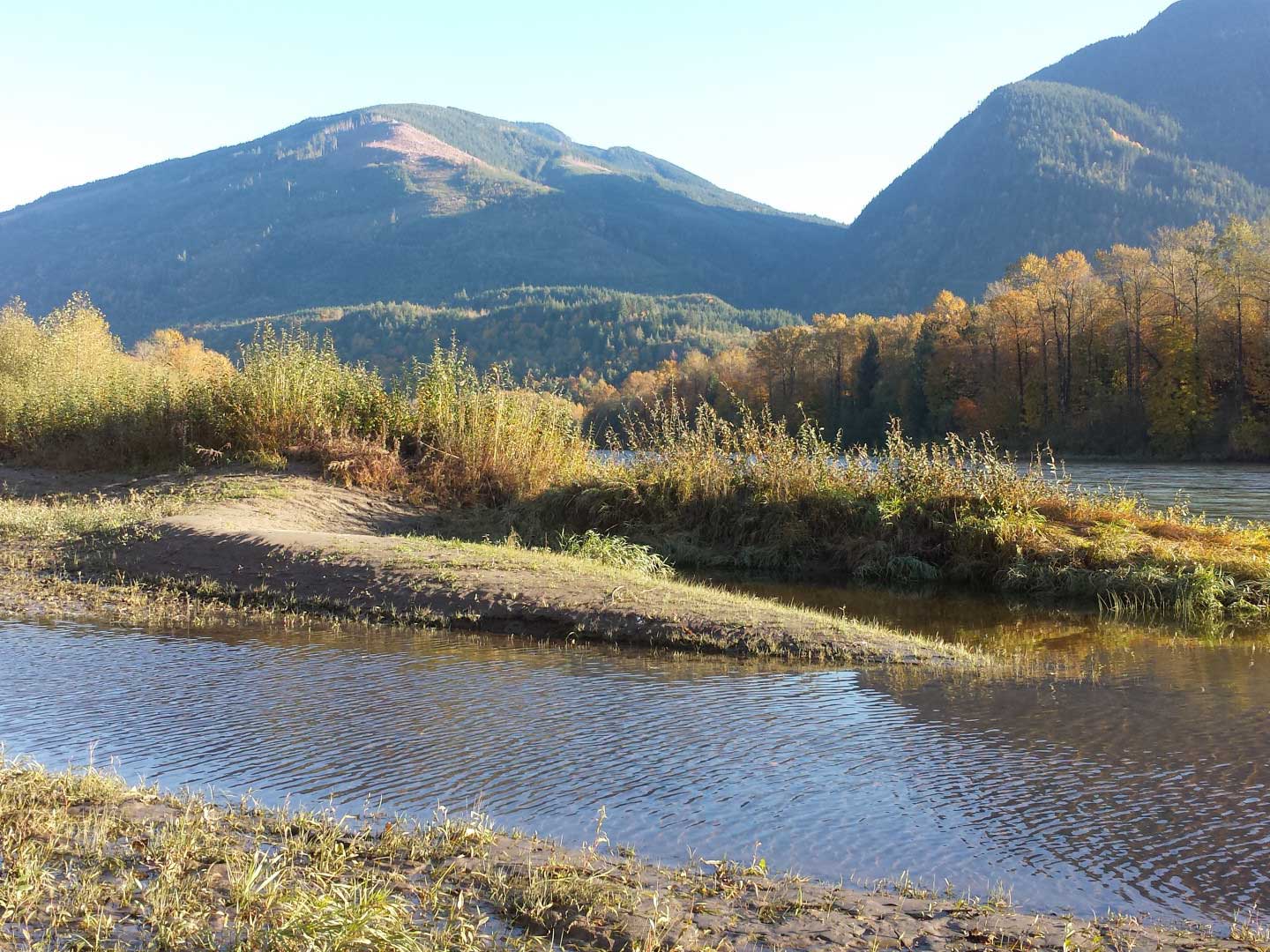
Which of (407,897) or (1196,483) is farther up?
(407,897)

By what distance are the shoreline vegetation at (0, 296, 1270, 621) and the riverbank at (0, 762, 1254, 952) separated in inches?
325

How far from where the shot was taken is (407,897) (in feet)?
13.0

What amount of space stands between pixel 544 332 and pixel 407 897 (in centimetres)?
14983

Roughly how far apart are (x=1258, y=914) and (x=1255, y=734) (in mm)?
3136

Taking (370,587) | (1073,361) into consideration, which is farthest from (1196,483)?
(370,587)

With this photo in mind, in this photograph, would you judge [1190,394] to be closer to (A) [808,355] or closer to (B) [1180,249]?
(B) [1180,249]

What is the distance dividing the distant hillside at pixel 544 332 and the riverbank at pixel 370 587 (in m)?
109

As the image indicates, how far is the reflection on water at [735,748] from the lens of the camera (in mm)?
5051

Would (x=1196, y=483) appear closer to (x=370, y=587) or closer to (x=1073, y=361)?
(x=1073, y=361)

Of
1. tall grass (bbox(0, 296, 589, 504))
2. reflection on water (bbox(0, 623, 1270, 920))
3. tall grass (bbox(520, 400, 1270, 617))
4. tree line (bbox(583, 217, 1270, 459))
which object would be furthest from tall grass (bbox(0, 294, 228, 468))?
tree line (bbox(583, 217, 1270, 459))

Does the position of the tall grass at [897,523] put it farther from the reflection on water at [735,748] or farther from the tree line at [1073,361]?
the tree line at [1073,361]

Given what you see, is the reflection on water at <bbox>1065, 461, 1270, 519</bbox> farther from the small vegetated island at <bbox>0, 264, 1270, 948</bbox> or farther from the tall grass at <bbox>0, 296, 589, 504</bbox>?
the tall grass at <bbox>0, 296, 589, 504</bbox>

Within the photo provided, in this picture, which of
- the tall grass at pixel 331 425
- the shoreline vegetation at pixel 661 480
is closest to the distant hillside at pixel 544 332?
the tall grass at pixel 331 425

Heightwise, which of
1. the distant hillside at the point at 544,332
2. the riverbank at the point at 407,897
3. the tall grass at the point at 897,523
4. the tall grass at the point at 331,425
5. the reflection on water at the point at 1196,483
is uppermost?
the distant hillside at the point at 544,332
